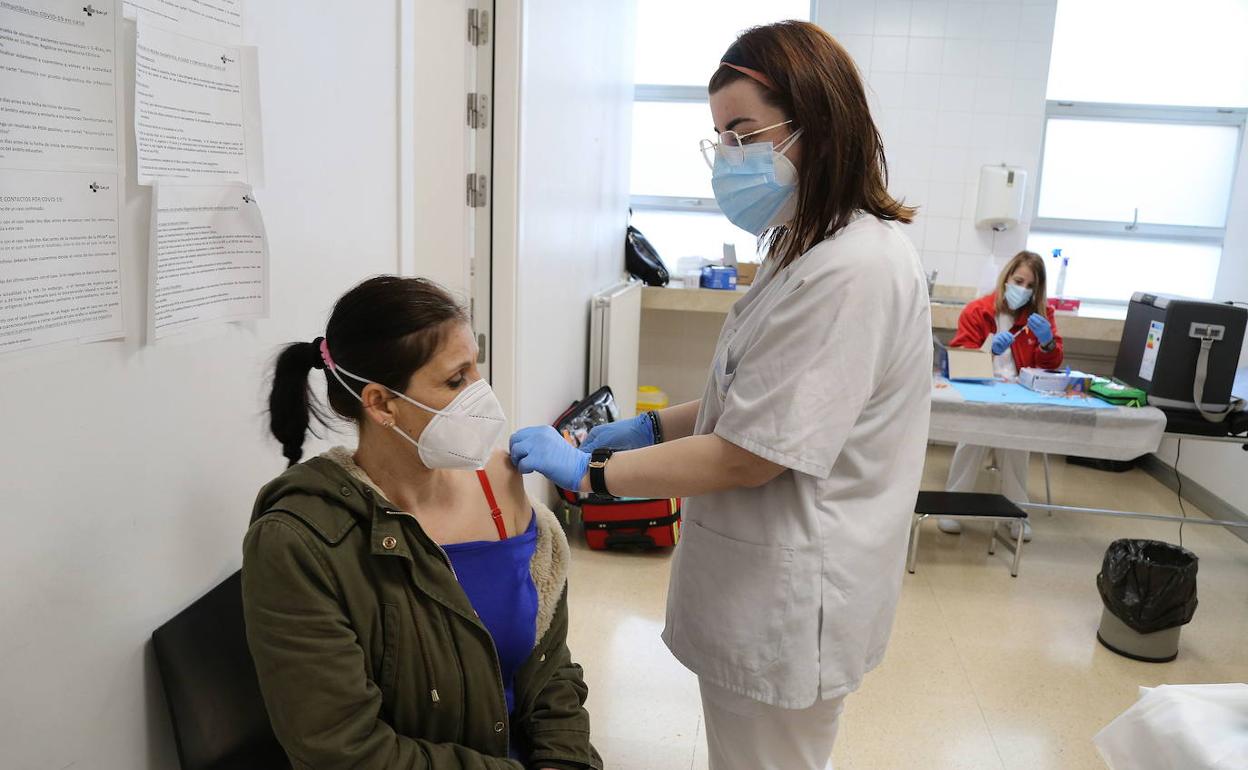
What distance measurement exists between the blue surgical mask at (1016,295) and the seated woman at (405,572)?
3.03 meters

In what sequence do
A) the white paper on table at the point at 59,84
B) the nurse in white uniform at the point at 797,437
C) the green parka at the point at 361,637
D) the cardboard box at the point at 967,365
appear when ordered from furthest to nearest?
the cardboard box at the point at 967,365 < the nurse in white uniform at the point at 797,437 < the green parka at the point at 361,637 < the white paper on table at the point at 59,84

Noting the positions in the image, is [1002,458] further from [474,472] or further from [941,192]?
[474,472]

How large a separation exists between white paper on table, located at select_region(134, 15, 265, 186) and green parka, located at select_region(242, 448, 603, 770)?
1.47 ft

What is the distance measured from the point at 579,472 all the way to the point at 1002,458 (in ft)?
10.5

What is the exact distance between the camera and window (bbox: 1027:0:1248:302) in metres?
4.87

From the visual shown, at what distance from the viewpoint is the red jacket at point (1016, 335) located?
3844 mm

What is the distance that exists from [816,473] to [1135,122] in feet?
16.3

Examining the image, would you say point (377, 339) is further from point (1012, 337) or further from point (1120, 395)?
point (1012, 337)

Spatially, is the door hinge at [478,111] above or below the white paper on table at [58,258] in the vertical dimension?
above

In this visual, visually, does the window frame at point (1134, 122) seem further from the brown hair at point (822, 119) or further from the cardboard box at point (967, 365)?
the brown hair at point (822, 119)

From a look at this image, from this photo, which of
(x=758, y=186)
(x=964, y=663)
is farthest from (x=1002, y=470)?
(x=758, y=186)

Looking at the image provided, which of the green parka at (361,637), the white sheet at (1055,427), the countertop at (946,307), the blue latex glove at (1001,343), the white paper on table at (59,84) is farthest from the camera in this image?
the countertop at (946,307)

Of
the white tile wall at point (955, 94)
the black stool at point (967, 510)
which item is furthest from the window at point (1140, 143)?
the black stool at point (967, 510)

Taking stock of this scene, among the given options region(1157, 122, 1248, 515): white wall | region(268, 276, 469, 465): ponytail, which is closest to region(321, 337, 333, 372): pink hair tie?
region(268, 276, 469, 465): ponytail
